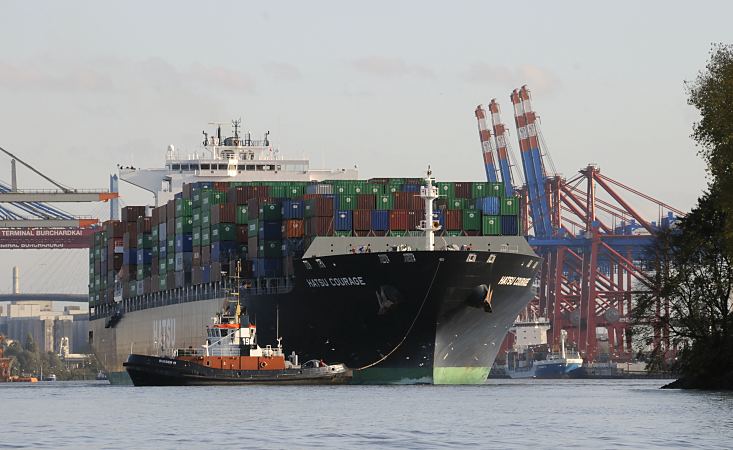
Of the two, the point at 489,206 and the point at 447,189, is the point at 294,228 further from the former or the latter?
the point at 489,206

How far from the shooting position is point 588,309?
7244 inches

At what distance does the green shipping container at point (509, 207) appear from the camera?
94.8 metres

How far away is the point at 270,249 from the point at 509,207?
1359 centimetres

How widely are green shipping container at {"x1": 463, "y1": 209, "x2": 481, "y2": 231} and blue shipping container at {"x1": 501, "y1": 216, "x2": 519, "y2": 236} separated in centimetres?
147

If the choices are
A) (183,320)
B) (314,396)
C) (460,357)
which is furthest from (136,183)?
(314,396)

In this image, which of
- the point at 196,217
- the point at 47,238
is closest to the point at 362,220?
the point at 196,217

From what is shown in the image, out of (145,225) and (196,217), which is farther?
(145,225)

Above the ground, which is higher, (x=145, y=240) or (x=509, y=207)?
(x=145, y=240)

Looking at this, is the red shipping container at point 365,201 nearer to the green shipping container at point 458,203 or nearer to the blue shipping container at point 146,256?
the green shipping container at point 458,203

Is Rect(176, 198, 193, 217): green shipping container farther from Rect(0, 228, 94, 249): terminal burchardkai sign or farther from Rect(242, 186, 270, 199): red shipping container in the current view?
Rect(0, 228, 94, 249): terminal burchardkai sign

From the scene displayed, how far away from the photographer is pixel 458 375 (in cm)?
8969

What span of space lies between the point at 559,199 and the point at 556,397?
366 ft

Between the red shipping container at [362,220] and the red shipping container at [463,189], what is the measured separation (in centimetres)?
636

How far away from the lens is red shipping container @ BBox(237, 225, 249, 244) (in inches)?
3864
